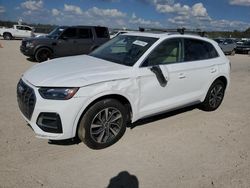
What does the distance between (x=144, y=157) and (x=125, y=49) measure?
6.84ft

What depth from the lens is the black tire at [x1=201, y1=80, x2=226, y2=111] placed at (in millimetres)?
5985

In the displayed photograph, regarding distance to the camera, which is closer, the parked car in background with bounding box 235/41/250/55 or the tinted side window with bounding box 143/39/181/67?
the tinted side window with bounding box 143/39/181/67

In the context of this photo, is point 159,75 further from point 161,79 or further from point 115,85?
point 115,85

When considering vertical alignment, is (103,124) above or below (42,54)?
below

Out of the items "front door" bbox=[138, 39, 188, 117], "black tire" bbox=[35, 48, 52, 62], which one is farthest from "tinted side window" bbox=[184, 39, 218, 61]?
"black tire" bbox=[35, 48, 52, 62]

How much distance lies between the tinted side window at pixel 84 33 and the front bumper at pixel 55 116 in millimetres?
10050

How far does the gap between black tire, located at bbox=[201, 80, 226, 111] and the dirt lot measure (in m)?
0.60

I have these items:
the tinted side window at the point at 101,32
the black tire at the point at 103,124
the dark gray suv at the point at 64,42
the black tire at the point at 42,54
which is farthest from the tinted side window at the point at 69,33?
the black tire at the point at 103,124

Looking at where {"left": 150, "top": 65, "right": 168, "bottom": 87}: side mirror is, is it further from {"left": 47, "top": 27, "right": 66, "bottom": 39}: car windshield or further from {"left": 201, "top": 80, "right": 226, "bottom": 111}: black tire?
{"left": 47, "top": 27, "right": 66, "bottom": 39}: car windshield

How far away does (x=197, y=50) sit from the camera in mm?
5598

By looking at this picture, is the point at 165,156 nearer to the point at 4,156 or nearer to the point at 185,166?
the point at 185,166

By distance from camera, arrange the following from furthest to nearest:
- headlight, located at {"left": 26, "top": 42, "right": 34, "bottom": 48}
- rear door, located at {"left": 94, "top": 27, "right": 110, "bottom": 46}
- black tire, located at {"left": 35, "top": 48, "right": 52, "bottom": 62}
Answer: rear door, located at {"left": 94, "top": 27, "right": 110, "bottom": 46}, black tire, located at {"left": 35, "top": 48, "right": 52, "bottom": 62}, headlight, located at {"left": 26, "top": 42, "right": 34, "bottom": 48}

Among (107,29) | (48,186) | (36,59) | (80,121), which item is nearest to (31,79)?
(80,121)

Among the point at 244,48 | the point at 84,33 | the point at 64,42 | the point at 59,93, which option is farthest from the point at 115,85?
the point at 244,48
